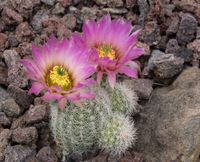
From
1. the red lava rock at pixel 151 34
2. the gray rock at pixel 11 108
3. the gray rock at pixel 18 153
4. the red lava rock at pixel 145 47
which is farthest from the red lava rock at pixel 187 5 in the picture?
the gray rock at pixel 18 153

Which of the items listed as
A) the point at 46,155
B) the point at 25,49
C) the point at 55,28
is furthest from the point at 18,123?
the point at 55,28

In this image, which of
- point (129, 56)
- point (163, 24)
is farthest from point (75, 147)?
point (163, 24)

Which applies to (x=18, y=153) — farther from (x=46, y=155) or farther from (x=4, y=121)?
(x=4, y=121)

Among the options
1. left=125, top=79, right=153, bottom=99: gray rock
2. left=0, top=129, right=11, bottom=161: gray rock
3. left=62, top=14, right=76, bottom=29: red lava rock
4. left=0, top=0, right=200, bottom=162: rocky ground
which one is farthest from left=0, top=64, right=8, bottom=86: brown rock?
left=125, top=79, right=153, bottom=99: gray rock

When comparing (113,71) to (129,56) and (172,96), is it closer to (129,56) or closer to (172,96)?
(129,56)

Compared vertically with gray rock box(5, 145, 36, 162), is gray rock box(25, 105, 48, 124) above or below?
above

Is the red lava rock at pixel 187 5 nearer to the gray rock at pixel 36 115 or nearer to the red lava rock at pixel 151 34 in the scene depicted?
the red lava rock at pixel 151 34

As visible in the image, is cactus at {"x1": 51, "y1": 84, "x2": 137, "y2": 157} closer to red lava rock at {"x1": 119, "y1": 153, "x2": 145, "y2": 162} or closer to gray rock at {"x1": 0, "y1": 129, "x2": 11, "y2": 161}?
red lava rock at {"x1": 119, "y1": 153, "x2": 145, "y2": 162}
